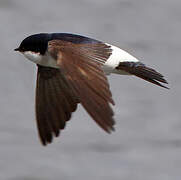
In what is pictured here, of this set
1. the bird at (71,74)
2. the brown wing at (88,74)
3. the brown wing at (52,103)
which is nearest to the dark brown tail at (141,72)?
the bird at (71,74)

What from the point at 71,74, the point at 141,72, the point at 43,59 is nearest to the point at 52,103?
the point at 43,59

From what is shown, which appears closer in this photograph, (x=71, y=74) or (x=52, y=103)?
(x=71, y=74)

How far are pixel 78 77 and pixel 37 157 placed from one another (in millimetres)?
1471

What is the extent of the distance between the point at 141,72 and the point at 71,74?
68 centimetres

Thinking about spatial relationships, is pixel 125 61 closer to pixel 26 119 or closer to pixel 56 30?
pixel 26 119

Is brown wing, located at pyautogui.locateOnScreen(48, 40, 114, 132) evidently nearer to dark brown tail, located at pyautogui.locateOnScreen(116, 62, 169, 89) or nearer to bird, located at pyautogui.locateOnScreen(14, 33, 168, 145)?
bird, located at pyautogui.locateOnScreen(14, 33, 168, 145)

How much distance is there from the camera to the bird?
16.0ft

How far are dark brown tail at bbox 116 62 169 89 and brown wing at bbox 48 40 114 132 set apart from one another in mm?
155

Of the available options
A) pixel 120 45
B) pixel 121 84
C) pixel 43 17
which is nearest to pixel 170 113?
pixel 121 84

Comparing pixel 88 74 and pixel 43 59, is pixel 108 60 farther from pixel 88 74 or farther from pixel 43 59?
pixel 88 74

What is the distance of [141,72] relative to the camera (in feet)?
18.4

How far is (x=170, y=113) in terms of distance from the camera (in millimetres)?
6848

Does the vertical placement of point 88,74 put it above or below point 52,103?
above

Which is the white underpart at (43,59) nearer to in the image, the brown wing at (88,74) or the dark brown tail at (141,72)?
the brown wing at (88,74)
